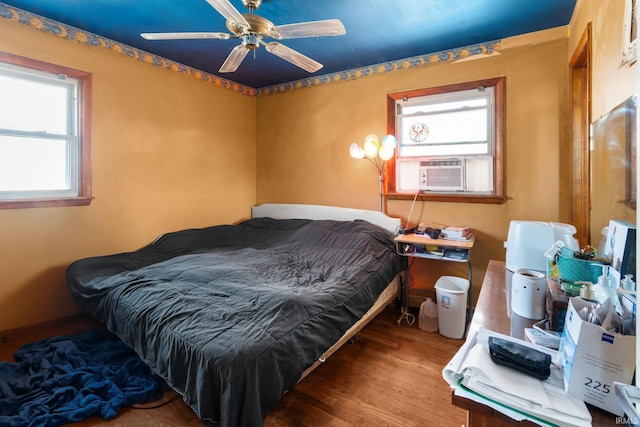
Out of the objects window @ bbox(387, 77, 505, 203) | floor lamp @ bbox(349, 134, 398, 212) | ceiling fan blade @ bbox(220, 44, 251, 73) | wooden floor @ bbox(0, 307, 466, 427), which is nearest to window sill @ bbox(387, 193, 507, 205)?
window @ bbox(387, 77, 505, 203)

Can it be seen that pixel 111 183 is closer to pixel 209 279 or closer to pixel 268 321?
pixel 209 279

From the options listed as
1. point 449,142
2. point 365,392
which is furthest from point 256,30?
A: point 365,392

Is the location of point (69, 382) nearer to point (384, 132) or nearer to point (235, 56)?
point (235, 56)

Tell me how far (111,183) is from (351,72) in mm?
2698

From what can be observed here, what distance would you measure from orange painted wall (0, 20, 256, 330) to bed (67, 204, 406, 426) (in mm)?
275

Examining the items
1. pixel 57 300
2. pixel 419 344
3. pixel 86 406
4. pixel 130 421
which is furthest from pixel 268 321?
pixel 57 300

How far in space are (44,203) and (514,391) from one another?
3257mm

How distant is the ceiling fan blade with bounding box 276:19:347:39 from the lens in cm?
182

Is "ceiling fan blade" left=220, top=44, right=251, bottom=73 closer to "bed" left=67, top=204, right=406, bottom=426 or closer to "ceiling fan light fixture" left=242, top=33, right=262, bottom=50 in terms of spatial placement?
"ceiling fan light fixture" left=242, top=33, right=262, bottom=50

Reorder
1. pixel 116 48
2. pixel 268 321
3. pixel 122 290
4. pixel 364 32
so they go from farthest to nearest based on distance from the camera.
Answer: pixel 116 48 < pixel 364 32 < pixel 122 290 < pixel 268 321

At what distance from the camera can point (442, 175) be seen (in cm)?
312

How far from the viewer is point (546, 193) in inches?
106

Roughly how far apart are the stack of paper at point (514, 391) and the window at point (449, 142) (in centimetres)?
246

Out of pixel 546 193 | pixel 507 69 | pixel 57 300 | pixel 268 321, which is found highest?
pixel 507 69
